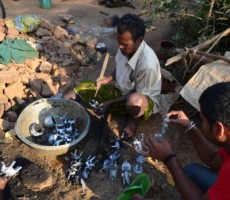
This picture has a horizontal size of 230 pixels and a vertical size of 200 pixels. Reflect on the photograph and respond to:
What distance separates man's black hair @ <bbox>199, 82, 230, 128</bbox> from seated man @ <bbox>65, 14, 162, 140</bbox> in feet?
5.00

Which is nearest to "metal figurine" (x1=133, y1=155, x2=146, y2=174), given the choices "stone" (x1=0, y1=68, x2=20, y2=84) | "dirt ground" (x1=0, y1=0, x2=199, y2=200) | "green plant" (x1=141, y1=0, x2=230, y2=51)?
"dirt ground" (x1=0, y1=0, x2=199, y2=200)

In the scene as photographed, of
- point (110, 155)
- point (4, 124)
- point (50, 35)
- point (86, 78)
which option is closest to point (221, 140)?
point (110, 155)

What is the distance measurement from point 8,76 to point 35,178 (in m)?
1.68

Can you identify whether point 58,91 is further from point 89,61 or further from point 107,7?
point 107,7

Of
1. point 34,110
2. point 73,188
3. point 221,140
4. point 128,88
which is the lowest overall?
point 73,188

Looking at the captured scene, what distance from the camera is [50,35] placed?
5258mm

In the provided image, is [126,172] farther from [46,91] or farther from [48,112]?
[46,91]

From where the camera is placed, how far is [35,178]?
117 inches

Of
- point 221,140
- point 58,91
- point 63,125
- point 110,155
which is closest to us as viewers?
point 221,140

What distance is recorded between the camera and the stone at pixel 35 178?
2.94m

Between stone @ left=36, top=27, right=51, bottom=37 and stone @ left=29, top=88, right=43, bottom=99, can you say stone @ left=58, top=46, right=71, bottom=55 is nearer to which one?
stone @ left=36, top=27, right=51, bottom=37

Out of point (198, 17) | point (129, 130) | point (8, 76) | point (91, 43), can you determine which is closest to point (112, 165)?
point (129, 130)

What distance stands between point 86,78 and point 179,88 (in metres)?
1.55

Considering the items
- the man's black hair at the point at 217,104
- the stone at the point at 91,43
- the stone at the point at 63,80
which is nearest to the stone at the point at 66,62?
the stone at the point at 63,80
